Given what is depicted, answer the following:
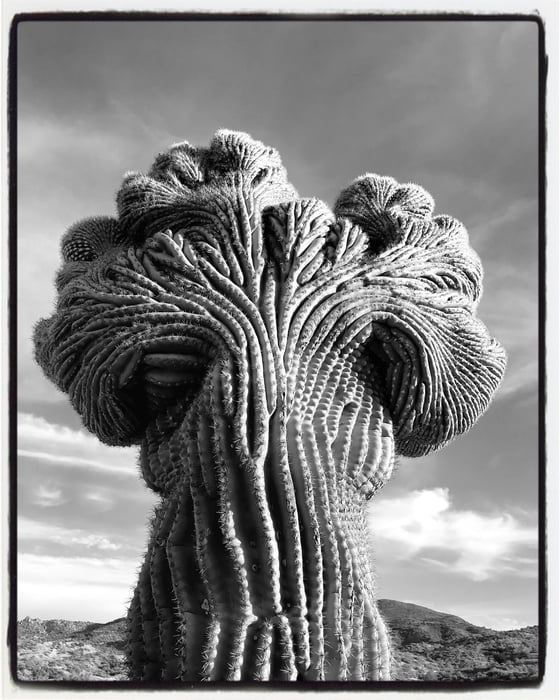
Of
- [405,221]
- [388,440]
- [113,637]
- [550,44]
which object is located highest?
[550,44]

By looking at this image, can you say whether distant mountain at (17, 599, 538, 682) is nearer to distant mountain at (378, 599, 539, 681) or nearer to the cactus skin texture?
distant mountain at (378, 599, 539, 681)

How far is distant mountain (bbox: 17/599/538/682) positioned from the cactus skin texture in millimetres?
589

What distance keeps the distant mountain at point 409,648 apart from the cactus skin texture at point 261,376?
589 mm

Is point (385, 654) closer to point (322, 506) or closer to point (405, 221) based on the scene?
point (322, 506)

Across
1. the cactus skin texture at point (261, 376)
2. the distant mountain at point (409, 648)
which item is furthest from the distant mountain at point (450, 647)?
the cactus skin texture at point (261, 376)

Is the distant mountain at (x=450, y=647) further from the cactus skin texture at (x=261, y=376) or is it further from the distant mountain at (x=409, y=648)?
the cactus skin texture at (x=261, y=376)

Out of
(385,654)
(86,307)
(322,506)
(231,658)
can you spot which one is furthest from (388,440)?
(86,307)

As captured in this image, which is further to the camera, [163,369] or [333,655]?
[163,369]

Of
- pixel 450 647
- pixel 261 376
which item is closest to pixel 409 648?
pixel 450 647

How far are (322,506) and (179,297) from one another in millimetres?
1288

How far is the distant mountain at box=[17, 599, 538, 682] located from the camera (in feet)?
14.6

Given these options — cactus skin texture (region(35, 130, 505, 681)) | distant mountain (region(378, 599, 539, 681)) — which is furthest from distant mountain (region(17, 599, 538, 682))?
cactus skin texture (region(35, 130, 505, 681))

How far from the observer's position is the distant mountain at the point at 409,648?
176 inches
